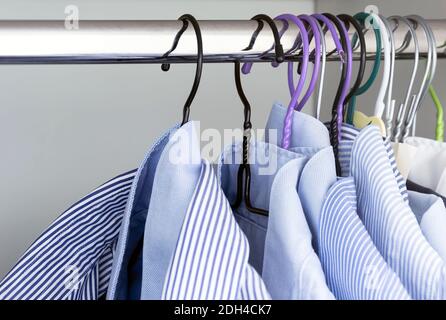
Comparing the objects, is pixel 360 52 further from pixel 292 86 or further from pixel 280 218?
pixel 280 218

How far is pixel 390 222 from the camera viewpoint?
375 mm

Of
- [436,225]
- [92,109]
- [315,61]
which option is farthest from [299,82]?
[92,109]

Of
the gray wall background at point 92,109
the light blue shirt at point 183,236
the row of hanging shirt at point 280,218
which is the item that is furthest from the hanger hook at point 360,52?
the gray wall background at point 92,109

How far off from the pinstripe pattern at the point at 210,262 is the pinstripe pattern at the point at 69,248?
0.39 ft

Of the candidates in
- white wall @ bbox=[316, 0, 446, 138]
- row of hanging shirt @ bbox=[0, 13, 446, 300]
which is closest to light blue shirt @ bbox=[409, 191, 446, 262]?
row of hanging shirt @ bbox=[0, 13, 446, 300]

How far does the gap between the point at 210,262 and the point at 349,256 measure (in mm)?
83

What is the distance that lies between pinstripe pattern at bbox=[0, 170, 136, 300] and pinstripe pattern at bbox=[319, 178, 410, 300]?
15cm

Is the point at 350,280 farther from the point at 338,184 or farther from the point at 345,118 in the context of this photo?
the point at 345,118

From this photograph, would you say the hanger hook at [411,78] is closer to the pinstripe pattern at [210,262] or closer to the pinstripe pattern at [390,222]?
the pinstripe pattern at [390,222]

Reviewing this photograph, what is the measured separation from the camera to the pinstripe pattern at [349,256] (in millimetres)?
358

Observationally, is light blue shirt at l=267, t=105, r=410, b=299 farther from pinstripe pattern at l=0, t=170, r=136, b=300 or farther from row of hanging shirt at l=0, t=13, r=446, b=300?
pinstripe pattern at l=0, t=170, r=136, b=300

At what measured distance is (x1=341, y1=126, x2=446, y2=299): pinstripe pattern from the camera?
362 millimetres
